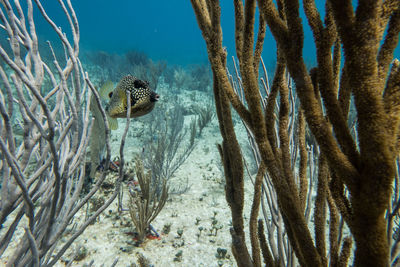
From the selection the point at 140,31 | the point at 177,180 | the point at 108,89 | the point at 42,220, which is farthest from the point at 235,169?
the point at 140,31

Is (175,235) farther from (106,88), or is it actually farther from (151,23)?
(151,23)

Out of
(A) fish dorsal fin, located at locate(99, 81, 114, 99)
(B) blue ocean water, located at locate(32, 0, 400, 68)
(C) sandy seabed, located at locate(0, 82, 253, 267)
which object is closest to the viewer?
(A) fish dorsal fin, located at locate(99, 81, 114, 99)

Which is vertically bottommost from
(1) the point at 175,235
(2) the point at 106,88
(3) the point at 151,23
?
(1) the point at 175,235

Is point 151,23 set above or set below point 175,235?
above

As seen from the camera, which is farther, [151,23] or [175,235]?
[151,23]

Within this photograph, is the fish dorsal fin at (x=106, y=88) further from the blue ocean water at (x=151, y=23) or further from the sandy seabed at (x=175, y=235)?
the blue ocean water at (x=151, y=23)

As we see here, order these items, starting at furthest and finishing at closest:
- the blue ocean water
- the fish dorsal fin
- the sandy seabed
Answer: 1. the blue ocean water
2. the sandy seabed
3. the fish dorsal fin

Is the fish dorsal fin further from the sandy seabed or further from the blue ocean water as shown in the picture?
the blue ocean water

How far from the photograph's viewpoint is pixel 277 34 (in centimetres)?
76

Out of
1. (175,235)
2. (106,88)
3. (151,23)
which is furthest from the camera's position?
(151,23)

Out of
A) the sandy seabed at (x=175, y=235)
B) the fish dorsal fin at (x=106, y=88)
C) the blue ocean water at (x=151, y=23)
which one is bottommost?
the sandy seabed at (x=175, y=235)

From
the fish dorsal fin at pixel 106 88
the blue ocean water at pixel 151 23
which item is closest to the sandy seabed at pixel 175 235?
the fish dorsal fin at pixel 106 88

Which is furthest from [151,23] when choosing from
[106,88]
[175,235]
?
[175,235]

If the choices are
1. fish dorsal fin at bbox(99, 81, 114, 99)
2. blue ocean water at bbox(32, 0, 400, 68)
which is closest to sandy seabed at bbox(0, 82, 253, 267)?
fish dorsal fin at bbox(99, 81, 114, 99)
